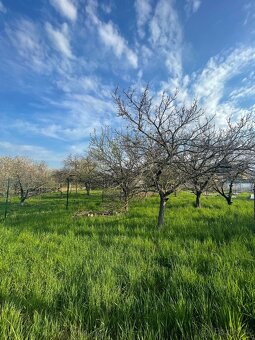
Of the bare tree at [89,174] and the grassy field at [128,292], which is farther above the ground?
the bare tree at [89,174]

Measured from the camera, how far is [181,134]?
7887 mm

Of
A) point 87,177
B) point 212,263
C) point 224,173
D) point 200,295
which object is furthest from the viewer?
point 87,177

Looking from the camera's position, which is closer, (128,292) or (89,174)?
(128,292)

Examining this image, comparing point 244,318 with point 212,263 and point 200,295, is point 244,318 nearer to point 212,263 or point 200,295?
point 200,295

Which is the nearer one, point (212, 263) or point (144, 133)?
point (212, 263)

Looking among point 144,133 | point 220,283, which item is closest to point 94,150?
point 144,133

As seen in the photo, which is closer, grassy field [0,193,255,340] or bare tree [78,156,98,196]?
grassy field [0,193,255,340]

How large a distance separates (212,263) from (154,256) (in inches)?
44.8

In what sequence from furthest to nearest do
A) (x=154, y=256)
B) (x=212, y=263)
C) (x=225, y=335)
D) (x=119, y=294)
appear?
(x=154, y=256)
(x=212, y=263)
(x=119, y=294)
(x=225, y=335)

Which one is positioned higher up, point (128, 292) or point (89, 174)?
point (89, 174)

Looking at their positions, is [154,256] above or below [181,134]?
below

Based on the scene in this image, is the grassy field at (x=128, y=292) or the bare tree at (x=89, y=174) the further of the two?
the bare tree at (x=89, y=174)

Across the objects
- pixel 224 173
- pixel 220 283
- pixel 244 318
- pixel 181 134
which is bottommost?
pixel 244 318

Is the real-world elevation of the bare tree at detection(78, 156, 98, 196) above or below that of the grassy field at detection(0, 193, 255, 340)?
above
